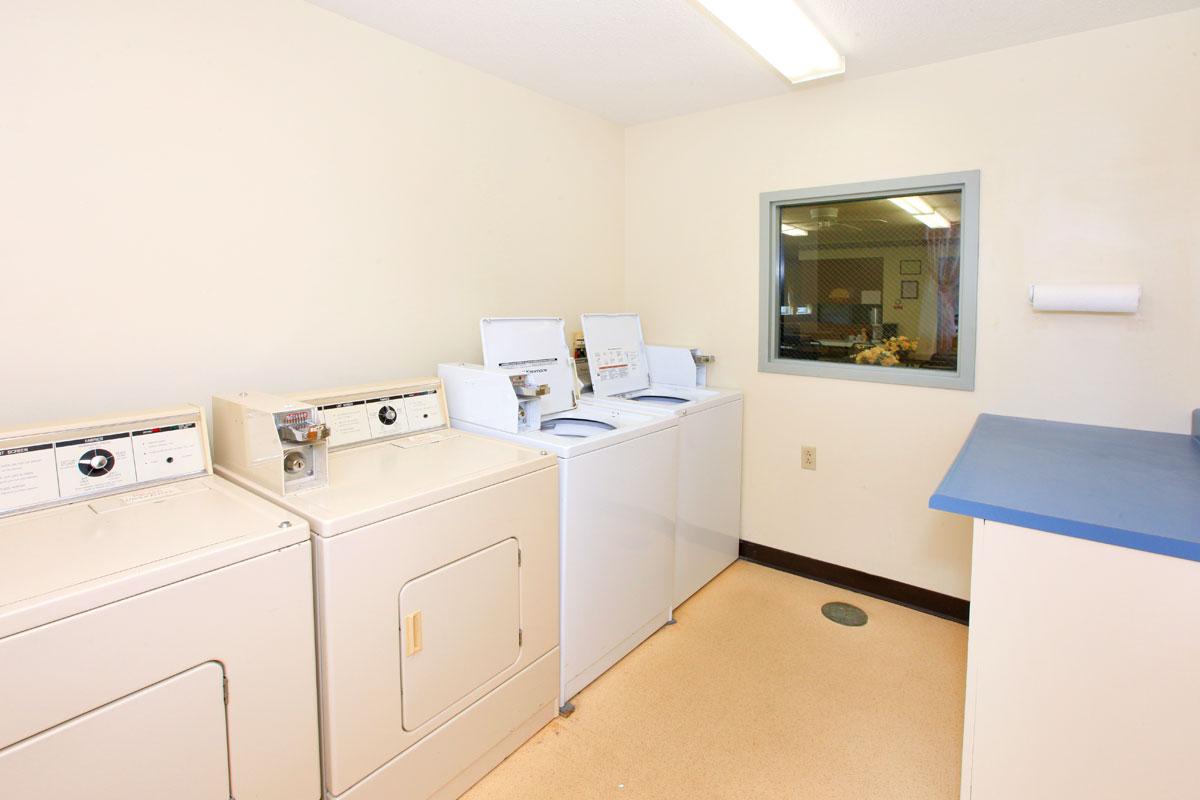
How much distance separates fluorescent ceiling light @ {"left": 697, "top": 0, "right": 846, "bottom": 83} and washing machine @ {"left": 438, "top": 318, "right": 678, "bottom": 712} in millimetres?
1372

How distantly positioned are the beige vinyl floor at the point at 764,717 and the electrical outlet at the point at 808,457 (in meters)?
0.69

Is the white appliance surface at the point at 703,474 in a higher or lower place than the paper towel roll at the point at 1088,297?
lower

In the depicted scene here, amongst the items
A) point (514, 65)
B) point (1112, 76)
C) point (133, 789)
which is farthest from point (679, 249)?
point (133, 789)

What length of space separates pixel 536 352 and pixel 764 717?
1.70 metres

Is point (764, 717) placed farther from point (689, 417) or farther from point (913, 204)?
point (913, 204)

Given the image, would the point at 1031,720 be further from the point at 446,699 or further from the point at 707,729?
the point at 446,699

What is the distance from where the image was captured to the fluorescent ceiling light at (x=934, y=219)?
267 centimetres

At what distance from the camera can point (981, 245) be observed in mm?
2533

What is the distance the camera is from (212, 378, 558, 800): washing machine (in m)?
1.44

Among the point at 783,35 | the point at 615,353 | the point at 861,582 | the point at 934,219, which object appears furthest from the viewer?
the point at 615,353

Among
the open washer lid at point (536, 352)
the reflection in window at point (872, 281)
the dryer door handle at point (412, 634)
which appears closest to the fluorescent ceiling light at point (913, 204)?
the reflection in window at point (872, 281)

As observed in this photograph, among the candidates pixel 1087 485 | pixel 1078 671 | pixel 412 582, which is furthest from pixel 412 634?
pixel 1087 485

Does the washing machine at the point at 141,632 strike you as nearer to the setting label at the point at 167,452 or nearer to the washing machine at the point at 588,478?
the setting label at the point at 167,452

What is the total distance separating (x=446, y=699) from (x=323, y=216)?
5.53 ft
